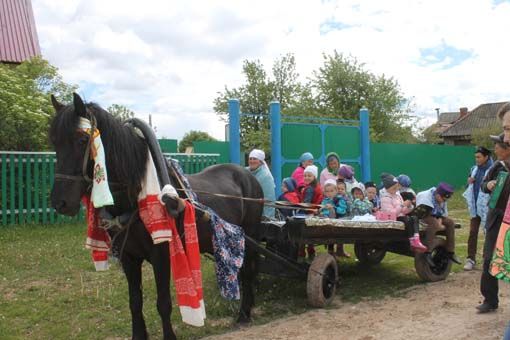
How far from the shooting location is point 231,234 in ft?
13.6

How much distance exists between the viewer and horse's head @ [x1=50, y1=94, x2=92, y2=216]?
10.0 ft

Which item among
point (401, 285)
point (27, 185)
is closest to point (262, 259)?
point (401, 285)

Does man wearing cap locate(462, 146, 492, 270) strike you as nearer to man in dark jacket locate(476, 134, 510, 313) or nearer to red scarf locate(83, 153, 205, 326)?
man in dark jacket locate(476, 134, 510, 313)

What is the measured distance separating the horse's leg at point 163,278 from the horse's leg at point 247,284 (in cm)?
100

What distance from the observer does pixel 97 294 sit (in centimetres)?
534

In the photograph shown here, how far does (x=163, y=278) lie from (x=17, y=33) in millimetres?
13608

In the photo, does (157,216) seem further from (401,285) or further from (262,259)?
(401,285)

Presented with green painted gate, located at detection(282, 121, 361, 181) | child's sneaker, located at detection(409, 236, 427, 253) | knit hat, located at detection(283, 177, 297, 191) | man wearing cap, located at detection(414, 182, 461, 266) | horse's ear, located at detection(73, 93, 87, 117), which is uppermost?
green painted gate, located at detection(282, 121, 361, 181)

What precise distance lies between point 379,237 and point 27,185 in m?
7.59

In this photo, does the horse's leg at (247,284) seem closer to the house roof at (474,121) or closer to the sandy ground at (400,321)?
the sandy ground at (400,321)

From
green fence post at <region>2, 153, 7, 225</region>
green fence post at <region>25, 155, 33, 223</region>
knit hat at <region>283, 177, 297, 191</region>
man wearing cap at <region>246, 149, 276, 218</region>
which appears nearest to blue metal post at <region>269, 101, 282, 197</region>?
knit hat at <region>283, 177, 297, 191</region>

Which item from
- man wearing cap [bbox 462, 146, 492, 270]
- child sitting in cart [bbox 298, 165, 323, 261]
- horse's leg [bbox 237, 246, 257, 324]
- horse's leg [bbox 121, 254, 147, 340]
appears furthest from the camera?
man wearing cap [bbox 462, 146, 492, 270]

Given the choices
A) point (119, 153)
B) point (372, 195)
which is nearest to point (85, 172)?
point (119, 153)

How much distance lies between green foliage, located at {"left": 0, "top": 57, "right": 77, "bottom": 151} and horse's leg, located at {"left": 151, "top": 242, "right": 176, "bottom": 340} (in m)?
6.94
